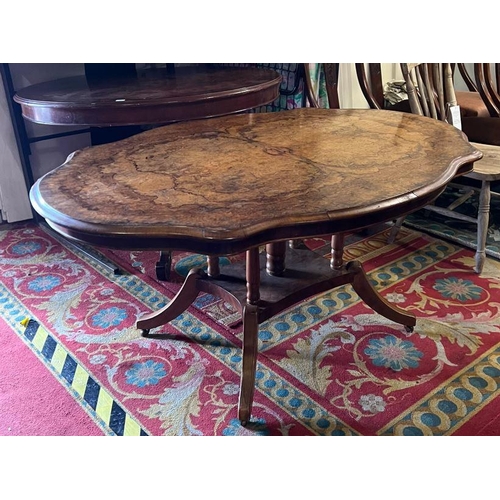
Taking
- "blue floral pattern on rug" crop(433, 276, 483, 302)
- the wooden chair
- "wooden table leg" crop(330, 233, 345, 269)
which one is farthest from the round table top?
"blue floral pattern on rug" crop(433, 276, 483, 302)

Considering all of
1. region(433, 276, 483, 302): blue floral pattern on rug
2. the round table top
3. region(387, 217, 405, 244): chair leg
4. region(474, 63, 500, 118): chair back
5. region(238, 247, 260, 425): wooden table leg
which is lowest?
region(433, 276, 483, 302): blue floral pattern on rug

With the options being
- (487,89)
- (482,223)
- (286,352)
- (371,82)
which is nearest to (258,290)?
(286,352)

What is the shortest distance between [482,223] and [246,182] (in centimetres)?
119

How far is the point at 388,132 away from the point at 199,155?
59cm

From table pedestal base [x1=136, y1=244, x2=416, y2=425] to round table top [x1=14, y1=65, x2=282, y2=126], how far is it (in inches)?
24.8

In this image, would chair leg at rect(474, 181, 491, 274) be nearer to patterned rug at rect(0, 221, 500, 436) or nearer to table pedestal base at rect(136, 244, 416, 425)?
patterned rug at rect(0, 221, 500, 436)

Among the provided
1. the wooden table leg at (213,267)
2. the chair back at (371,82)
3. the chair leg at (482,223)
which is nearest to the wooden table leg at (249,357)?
the wooden table leg at (213,267)

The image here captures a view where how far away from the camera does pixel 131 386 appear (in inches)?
62.7

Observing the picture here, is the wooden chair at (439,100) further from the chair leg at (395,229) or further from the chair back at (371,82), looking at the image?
the chair back at (371,82)

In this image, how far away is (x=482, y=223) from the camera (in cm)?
208

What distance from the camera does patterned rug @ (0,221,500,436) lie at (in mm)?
1458
